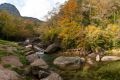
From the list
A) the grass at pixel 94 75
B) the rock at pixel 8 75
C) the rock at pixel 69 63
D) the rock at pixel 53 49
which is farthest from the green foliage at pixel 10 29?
the rock at pixel 8 75

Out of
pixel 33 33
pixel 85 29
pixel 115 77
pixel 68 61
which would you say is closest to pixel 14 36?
pixel 33 33

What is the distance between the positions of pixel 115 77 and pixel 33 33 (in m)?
105

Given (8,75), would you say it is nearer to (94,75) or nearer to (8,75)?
(8,75)

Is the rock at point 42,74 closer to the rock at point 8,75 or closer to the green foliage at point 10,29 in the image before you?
the rock at point 8,75

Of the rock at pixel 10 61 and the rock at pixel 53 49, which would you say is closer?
the rock at pixel 10 61

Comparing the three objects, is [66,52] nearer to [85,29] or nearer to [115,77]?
[85,29]

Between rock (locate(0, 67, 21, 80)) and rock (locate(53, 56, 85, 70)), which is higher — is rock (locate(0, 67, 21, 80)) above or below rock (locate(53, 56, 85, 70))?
above

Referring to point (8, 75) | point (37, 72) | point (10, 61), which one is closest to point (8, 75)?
point (8, 75)

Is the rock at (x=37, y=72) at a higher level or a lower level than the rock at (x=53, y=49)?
higher

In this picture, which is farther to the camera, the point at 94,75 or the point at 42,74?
the point at 94,75

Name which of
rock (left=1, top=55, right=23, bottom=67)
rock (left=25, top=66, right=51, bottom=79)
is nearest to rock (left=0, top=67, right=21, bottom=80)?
rock (left=25, top=66, right=51, bottom=79)

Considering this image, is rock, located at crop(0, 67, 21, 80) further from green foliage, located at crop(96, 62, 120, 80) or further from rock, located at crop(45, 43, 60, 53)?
rock, located at crop(45, 43, 60, 53)

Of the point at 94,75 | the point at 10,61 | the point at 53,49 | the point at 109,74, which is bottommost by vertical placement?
the point at 53,49

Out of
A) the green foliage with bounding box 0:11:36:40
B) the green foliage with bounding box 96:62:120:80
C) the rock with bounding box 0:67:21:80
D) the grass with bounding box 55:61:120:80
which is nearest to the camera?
the rock with bounding box 0:67:21:80
